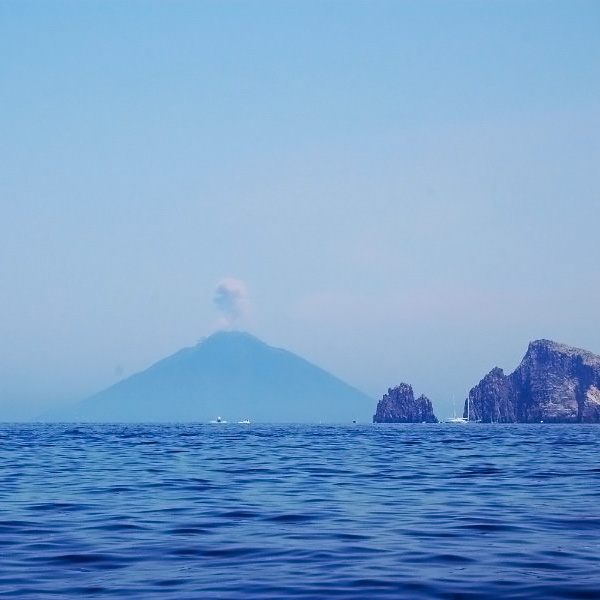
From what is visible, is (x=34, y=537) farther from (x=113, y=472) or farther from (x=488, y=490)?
(x=113, y=472)

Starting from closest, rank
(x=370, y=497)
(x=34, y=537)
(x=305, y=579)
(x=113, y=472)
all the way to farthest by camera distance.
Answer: (x=305, y=579) < (x=34, y=537) < (x=370, y=497) < (x=113, y=472)

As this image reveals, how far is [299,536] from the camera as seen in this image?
17.8 m

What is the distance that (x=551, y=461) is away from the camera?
141 feet

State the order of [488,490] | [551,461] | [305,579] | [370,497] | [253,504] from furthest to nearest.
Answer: [551,461] → [488,490] → [370,497] → [253,504] → [305,579]

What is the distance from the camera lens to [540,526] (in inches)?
755

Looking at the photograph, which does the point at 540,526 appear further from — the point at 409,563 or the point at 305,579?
the point at 305,579

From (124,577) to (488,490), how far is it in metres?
16.1

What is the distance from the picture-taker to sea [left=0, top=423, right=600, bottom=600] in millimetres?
13219

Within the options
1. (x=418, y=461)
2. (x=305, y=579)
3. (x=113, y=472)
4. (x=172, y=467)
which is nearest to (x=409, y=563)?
(x=305, y=579)

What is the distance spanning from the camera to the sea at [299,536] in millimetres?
13219

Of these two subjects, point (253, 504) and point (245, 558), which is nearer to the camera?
point (245, 558)

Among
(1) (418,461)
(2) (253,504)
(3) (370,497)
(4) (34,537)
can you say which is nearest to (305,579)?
(4) (34,537)

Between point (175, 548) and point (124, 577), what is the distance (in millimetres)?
2696

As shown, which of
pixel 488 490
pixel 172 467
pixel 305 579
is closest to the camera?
pixel 305 579
